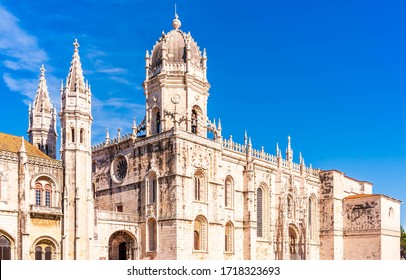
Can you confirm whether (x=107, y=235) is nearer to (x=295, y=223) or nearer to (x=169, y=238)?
(x=169, y=238)

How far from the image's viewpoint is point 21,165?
41031 millimetres

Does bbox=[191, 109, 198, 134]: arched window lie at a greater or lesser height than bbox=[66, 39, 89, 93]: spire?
lesser

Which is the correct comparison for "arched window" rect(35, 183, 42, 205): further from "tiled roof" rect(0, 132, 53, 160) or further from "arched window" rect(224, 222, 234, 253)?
"arched window" rect(224, 222, 234, 253)

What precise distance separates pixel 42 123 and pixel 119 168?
846 centimetres

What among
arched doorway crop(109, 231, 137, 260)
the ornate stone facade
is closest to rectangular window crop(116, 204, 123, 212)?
the ornate stone facade

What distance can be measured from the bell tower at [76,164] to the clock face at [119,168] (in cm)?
863

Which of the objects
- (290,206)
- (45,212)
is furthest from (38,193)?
(290,206)

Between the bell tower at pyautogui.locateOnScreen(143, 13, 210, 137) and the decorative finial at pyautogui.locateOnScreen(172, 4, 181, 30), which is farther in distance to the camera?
the decorative finial at pyautogui.locateOnScreen(172, 4, 181, 30)

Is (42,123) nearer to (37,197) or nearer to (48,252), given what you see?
(37,197)

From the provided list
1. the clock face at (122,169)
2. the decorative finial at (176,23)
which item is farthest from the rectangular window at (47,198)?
the decorative finial at (176,23)

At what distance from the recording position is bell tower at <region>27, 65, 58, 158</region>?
5159 cm

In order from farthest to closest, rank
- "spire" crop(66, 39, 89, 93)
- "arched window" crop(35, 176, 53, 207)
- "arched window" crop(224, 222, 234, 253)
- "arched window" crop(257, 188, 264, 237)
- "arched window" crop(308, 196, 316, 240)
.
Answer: "arched window" crop(308, 196, 316, 240), "arched window" crop(257, 188, 264, 237), "arched window" crop(224, 222, 234, 253), "spire" crop(66, 39, 89, 93), "arched window" crop(35, 176, 53, 207)

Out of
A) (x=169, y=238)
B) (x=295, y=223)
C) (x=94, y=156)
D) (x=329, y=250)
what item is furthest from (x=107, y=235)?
(x=329, y=250)

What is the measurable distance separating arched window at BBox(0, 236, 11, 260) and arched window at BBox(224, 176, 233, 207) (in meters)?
21.7
